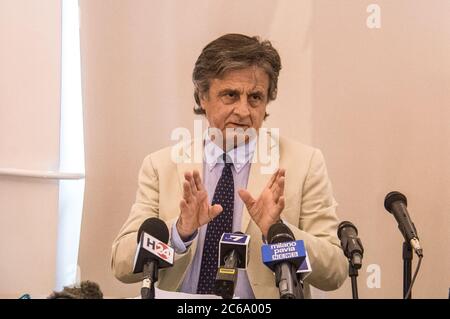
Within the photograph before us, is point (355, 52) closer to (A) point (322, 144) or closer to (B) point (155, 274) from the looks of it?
(A) point (322, 144)

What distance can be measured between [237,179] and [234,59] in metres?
0.52

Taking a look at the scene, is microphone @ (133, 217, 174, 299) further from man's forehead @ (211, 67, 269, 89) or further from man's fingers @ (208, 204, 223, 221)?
man's forehead @ (211, 67, 269, 89)

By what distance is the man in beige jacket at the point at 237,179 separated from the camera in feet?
9.20

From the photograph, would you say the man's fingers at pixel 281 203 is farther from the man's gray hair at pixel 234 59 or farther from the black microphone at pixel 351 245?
the man's gray hair at pixel 234 59

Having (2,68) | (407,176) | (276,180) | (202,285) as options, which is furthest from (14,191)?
Answer: (407,176)

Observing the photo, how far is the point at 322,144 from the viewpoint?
3.11 m

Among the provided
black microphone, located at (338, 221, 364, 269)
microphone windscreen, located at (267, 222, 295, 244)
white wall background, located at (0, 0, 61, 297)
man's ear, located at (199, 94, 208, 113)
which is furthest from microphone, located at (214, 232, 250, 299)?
white wall background, located at (0, 0, 61, 297)

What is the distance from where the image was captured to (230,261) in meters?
1.96

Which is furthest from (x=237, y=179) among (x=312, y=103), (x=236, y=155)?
(x=312, y=103)

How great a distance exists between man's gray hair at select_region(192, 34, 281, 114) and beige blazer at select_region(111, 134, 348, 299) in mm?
316

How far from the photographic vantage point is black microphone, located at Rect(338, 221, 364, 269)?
203 centimetres

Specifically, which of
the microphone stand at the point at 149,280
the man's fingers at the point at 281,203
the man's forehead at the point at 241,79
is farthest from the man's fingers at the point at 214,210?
the microphone stand at the point at 149,280

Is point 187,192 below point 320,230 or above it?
above

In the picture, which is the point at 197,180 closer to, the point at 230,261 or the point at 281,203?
the point at 281,203
